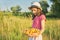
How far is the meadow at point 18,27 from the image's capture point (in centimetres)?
235

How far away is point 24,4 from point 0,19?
30cm

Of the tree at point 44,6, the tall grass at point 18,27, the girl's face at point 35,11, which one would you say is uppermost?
the tree at point 44,6

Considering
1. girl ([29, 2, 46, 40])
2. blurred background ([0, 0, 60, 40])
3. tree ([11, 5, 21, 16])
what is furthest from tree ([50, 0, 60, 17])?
tree ([11, 5, 21, 16])

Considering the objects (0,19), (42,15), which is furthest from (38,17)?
(0,19)

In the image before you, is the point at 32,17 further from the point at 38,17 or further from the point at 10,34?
the point at 10,34

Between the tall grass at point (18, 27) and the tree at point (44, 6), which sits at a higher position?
the tree at point (44, 6)

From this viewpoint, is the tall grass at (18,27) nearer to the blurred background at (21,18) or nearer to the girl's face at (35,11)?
the blurred background at (21,18)

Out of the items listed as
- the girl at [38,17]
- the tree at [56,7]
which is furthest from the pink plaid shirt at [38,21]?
the tree at [56,7]

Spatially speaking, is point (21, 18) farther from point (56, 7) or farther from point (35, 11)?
point (56, 7)

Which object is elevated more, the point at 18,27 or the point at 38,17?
the point at 38,17

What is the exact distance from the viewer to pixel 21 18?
238cm

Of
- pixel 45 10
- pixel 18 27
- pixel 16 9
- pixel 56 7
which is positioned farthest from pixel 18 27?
pixel 56 7

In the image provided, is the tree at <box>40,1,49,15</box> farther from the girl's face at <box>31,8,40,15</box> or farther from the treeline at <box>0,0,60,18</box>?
the girl's face at <box>31,8,40,15</box>

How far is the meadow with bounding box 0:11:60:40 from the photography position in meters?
2.35
